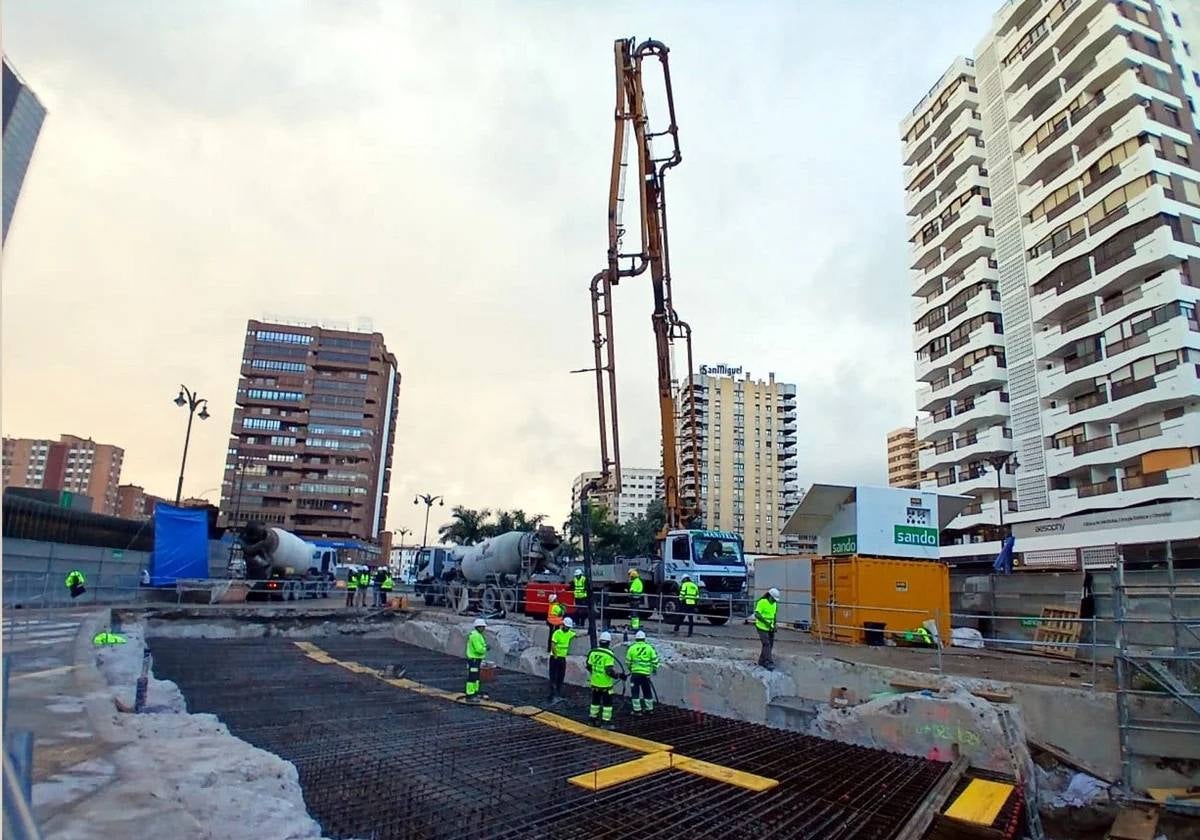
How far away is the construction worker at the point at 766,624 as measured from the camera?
10.5 m

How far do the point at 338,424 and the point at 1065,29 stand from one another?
83723mm

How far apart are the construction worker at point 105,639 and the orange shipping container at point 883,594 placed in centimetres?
1376

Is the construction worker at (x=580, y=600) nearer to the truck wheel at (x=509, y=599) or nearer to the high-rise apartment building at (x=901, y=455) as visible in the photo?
the truck wheel at (x=509, y=599)

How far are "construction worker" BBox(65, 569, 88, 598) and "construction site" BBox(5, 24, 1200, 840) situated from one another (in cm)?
217

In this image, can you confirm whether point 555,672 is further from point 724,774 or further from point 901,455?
point 901,455

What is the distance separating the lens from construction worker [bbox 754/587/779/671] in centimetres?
1050

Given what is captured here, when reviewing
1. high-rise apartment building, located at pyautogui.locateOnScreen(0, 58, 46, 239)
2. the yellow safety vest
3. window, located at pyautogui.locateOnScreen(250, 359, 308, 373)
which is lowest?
the yellow safety vest

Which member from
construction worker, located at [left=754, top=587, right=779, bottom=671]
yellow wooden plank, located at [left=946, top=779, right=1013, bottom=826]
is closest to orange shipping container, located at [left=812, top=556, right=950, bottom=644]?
construction worker, located at [left=754, top=587, right=779, bottom=671]

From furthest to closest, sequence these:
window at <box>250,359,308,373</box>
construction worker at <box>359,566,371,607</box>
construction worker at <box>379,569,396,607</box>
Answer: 1. window at <box>250,359,308,373</box>
2. construction worker at <box>379,569,396,607</box>
3. construction worker at <box>359,566,371,607</box>

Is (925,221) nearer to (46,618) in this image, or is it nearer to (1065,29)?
(1065,29)

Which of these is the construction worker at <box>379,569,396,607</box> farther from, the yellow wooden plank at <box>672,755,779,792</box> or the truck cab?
the yellow wooden plank at <box>672,755,779,792</box>

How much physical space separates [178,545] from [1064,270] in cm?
4523

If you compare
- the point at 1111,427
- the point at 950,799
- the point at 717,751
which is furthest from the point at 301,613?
the point at 1111,427

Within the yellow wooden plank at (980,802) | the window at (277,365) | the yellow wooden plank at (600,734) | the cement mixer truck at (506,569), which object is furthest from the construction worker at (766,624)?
the window at (277,365)
